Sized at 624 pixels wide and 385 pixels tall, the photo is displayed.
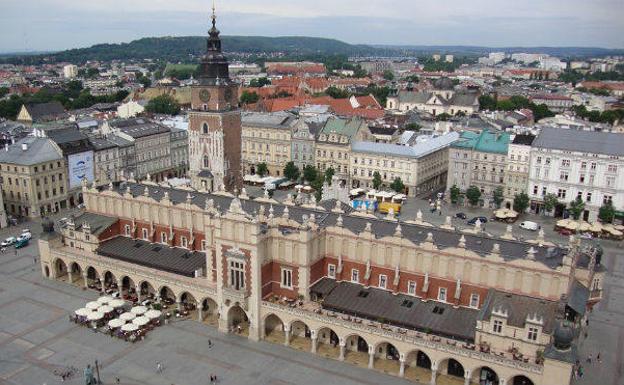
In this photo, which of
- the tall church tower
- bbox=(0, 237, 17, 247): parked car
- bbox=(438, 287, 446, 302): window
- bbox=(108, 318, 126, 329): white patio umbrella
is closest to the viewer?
bbox=(438, 287, 446, 302): window

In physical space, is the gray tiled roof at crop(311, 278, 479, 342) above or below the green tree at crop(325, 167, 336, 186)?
above

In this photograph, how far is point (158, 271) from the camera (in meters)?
73.6

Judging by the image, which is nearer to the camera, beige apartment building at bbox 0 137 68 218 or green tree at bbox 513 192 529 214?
beige apartment building at bbox 0 137 68 218

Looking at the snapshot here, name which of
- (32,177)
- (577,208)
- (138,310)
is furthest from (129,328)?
(577,208)

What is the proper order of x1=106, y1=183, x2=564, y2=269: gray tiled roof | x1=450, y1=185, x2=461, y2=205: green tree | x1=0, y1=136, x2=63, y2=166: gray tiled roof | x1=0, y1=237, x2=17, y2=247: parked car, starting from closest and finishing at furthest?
x1=106, y1=183, x2=564, y2=269: gray tiled roof → x1=0, y1=237, x2=17, y2=247: parked car → x1=0, y1=136, x2=63, y2=166: gray tiled roof → x1=450, y1=185, x2=461, y2=205: green tree

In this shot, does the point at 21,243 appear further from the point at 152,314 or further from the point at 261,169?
the point at 261,169

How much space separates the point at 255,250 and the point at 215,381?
14.8 meters

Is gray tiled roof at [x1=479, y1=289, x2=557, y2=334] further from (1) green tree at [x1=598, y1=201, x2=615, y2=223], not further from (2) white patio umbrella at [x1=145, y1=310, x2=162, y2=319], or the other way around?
(1) green tree at [x1=598, y1=201, x2=615, y2=223]

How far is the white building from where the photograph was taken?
106312mm

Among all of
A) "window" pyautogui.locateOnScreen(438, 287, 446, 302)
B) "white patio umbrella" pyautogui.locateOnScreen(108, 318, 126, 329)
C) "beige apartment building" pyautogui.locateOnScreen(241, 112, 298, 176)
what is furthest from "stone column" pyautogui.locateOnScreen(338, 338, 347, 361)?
"beige apartment building" pyautogui.locateOnScreen(241, 112, 298, 176)

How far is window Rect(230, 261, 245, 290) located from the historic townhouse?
6.7 inches

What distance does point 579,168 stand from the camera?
109312mm

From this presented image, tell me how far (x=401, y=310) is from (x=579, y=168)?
67121 mm

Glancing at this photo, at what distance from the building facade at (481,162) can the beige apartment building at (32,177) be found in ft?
285
